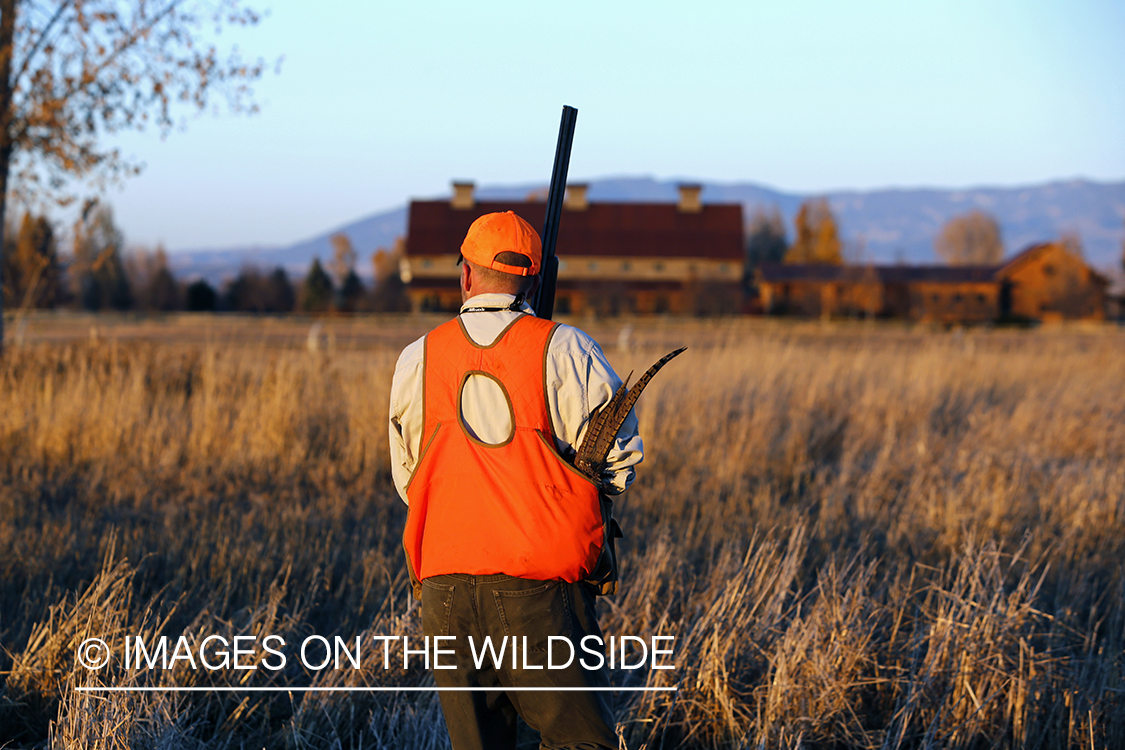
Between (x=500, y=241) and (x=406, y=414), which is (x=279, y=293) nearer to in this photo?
(x=406, y=414)

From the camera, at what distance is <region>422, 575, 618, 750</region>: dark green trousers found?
2178 millimetres

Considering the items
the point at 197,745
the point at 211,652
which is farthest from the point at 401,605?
the point at 197,745

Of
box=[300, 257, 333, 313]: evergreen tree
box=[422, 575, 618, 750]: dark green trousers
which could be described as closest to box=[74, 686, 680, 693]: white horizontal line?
box=[422, 575, 618, 750]: dark green trousers

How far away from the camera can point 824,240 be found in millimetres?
81438

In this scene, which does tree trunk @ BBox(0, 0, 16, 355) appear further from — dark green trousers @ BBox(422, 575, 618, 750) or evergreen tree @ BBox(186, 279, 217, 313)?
evergreen tree @ BBox(186, 279, 217, 313)

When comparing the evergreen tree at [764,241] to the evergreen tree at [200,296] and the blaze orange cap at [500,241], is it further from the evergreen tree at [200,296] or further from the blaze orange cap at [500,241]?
the blaze orange cap at [500,241]

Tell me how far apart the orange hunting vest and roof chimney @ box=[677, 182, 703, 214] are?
56326 mm

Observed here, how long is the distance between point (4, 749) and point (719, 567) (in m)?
3.34

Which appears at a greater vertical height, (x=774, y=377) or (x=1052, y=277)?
(x=1052, y=277)

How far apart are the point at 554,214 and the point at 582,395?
78 centimetres

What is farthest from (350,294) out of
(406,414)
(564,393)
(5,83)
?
(564,393)

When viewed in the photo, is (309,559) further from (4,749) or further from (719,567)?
(719,567)

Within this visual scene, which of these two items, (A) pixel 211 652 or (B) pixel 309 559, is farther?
(B) pixel 309 559

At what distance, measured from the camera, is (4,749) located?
10.2 feet
